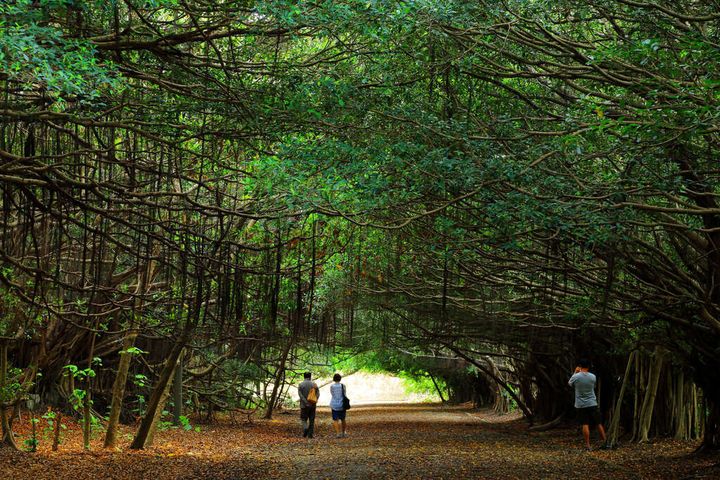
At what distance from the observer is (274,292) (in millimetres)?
9258

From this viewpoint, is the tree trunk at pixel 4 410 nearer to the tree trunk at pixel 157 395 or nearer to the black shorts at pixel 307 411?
the tree trunk at pixel 157 395

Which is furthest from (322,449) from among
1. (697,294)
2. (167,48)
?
→ (167,48)

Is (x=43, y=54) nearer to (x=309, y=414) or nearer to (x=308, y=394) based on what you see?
(x=308, y=394)

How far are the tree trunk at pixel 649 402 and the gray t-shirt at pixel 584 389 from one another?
1.18 m

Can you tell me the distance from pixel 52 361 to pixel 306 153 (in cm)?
908

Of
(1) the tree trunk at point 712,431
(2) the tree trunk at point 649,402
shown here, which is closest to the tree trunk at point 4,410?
(1) the tree trunk at point 712,431

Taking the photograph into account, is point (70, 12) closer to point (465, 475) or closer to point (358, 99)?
point (358, 99)

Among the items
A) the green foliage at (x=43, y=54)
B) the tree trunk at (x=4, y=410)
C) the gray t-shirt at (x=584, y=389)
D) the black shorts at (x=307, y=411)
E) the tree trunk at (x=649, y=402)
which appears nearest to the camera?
the green foliage at (x=43, y=54)

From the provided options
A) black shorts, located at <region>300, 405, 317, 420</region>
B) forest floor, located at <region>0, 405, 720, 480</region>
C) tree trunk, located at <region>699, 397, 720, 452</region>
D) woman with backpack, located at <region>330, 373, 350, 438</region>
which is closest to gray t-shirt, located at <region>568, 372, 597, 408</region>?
forest floor, located at <region>0, 405, 720, 480</region>

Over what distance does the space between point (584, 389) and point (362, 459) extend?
3796 millimetres

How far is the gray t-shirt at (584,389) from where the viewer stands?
13258 millimetres

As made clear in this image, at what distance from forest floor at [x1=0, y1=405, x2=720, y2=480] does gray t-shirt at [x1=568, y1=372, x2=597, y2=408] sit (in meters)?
0.81

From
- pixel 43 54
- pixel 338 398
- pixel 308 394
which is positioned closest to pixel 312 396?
pixel 308 394

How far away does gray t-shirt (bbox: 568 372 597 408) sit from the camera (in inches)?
522
